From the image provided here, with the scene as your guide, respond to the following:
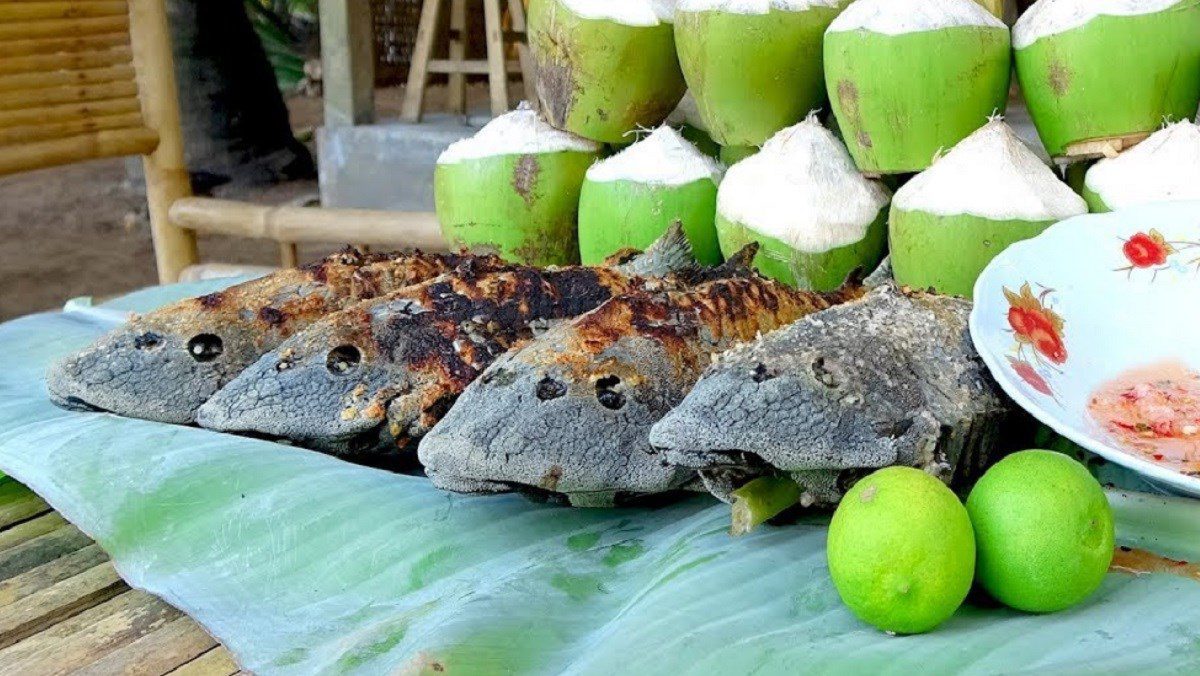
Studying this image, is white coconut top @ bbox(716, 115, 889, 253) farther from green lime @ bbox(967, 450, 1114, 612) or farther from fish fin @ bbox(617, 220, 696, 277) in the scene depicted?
green lime @ bbox(967, 450, 1114, 612)

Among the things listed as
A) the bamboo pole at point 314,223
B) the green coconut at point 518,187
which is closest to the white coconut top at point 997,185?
the green coconut at point 518,187

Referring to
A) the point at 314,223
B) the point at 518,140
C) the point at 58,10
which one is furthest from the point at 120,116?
the point at 518,140

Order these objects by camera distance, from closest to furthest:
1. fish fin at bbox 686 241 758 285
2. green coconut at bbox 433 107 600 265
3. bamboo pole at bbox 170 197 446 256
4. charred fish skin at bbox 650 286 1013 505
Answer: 1. charred fish skin at bbox 650 286 1013 505
2. fish fin at bbox 686 241 758 285
3. green coconut at bbox 433 107 600 265
4. bamboo pole at bbox 170 197 446 256

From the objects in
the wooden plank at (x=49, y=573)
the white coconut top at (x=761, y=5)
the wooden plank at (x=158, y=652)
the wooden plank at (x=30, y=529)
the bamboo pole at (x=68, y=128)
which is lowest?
the wooden plank at (x=30, y=529)

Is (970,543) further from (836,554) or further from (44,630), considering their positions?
(44,630)

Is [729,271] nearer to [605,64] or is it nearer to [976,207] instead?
[976,207]

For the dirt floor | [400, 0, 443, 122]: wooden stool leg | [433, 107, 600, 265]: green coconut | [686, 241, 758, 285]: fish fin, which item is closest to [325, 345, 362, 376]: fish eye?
[686, 241, 758, 285]: fish fin

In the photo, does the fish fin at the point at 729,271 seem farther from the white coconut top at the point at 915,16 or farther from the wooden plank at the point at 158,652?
the wooden plank at the point at 158,652
